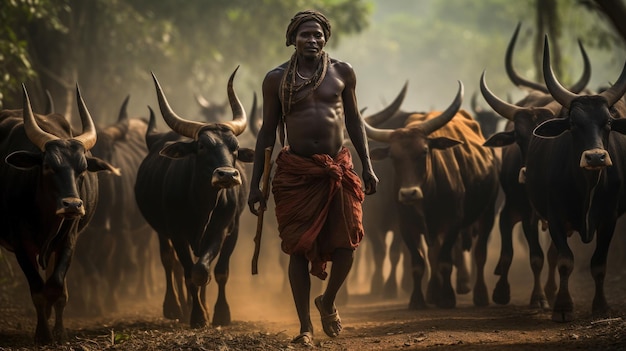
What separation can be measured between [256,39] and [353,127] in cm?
1854

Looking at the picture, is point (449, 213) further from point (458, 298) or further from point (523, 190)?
point (458, 298)

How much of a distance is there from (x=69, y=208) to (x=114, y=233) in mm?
4697

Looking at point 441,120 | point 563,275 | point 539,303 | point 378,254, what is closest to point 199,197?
point 441,120

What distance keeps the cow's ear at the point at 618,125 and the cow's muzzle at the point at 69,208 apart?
14.9ft

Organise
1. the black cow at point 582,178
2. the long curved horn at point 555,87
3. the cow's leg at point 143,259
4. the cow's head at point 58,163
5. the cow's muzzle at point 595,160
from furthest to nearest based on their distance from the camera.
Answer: the cow's leg at point 143,259 < the long curved horn at point 555,87 < the black cow at point 582,178 < the cow's muzzle at point 595,160 < the cow's head at point 58,163

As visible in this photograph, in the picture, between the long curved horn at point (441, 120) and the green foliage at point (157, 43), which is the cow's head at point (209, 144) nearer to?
the long curved horn at point (441, 120)

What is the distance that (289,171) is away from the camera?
6656mm

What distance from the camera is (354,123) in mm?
6910

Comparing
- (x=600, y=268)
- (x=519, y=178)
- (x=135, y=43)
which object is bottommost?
(x=600, y=268)

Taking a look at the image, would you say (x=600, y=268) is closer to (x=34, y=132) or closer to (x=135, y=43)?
(x=34, y=132)

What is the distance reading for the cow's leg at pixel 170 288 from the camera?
9.86 metres

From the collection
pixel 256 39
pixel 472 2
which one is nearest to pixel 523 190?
pixel 256 39

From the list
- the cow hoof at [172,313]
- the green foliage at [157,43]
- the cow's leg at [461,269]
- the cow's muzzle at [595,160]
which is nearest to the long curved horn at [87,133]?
the cow hoof at [172,313]

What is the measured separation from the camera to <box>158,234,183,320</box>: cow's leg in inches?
388
